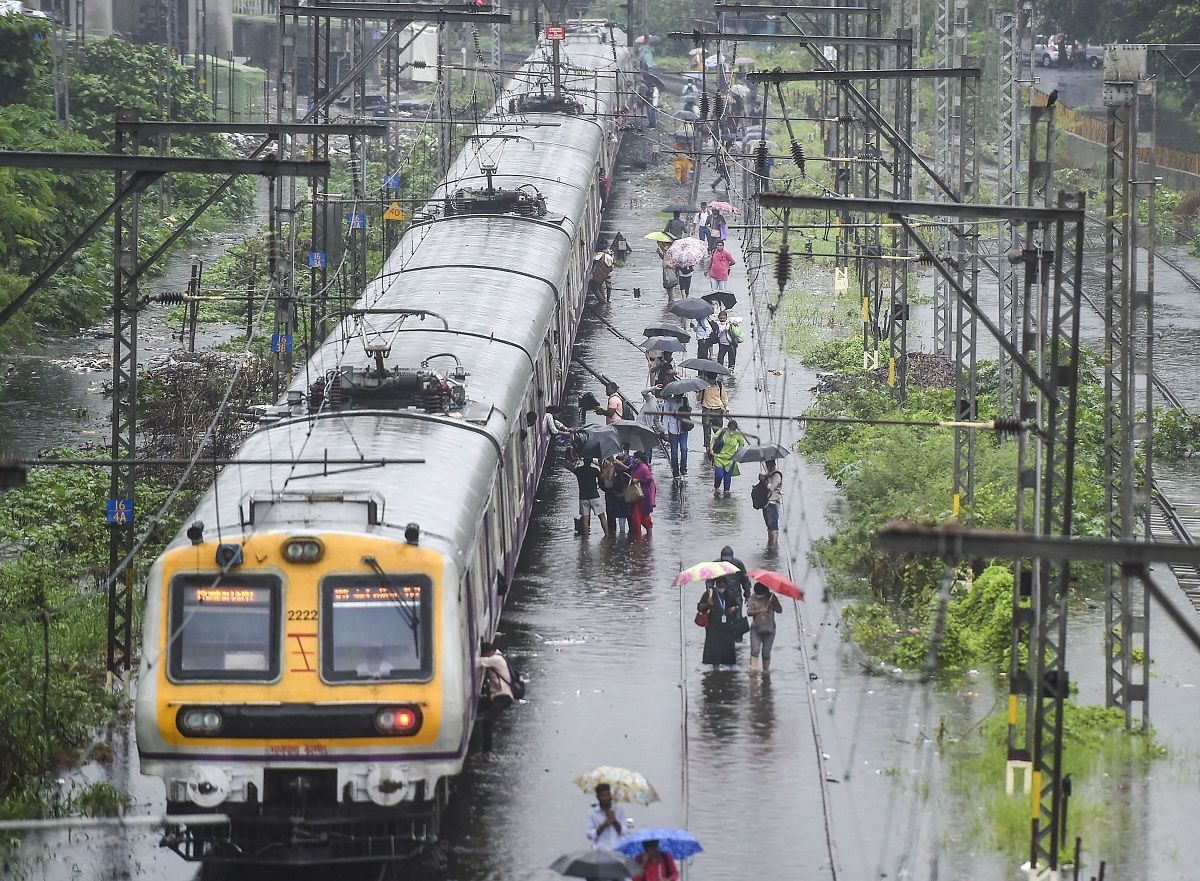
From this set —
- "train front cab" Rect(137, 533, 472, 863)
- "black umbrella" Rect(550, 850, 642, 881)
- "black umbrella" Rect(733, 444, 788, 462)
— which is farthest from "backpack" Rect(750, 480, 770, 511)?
"black umbrella" Rect(550, 850, 642, 881)

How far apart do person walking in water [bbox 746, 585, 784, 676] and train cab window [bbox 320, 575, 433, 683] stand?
5618 millimetres

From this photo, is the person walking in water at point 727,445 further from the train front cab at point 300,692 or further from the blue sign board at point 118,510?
the train front cab at point 300,692

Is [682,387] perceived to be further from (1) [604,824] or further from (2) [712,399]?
(1) [604,824]

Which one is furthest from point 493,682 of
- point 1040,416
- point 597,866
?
point 1040,416

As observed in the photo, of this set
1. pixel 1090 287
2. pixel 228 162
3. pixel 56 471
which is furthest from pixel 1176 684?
pixel 1090 287

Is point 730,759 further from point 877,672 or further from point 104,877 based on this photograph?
point 104,877

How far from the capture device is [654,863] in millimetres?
13055

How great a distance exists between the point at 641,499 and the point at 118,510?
7074mm

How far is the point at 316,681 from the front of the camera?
13.7m

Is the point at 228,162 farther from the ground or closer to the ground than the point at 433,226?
farther from the ground

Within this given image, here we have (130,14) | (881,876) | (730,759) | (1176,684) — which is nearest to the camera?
(881,876)

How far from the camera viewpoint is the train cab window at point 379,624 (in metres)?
13.8

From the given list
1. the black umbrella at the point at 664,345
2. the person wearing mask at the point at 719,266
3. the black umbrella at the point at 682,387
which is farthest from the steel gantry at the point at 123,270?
the person wearing mask at the point at 719,266

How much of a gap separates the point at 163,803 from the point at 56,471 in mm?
11070
